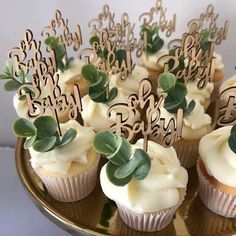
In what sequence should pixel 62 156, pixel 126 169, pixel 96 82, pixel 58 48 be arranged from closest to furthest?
pixel 126 169 → pixel 62 156 → pixel 96 82 → pixel 58 48

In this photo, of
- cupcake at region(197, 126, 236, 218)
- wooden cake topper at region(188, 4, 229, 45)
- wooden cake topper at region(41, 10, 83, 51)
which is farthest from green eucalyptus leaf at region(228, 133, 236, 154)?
wooden cake topper at region(41, 10, 83, 51)

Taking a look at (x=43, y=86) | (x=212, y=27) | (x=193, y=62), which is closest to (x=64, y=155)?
(x=43, y=86)

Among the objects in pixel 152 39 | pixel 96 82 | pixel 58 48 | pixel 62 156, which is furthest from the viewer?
pixel 152 39

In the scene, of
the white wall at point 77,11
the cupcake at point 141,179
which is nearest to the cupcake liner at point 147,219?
the cupcake at point 141,179

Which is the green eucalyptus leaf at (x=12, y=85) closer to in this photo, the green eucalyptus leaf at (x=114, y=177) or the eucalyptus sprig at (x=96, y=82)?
the eucalyptus sprig at (x=96, y=82)

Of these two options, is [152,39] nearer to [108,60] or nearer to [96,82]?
[108,60]

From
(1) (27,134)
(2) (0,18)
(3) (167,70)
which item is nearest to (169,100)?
(3) (167,70)
